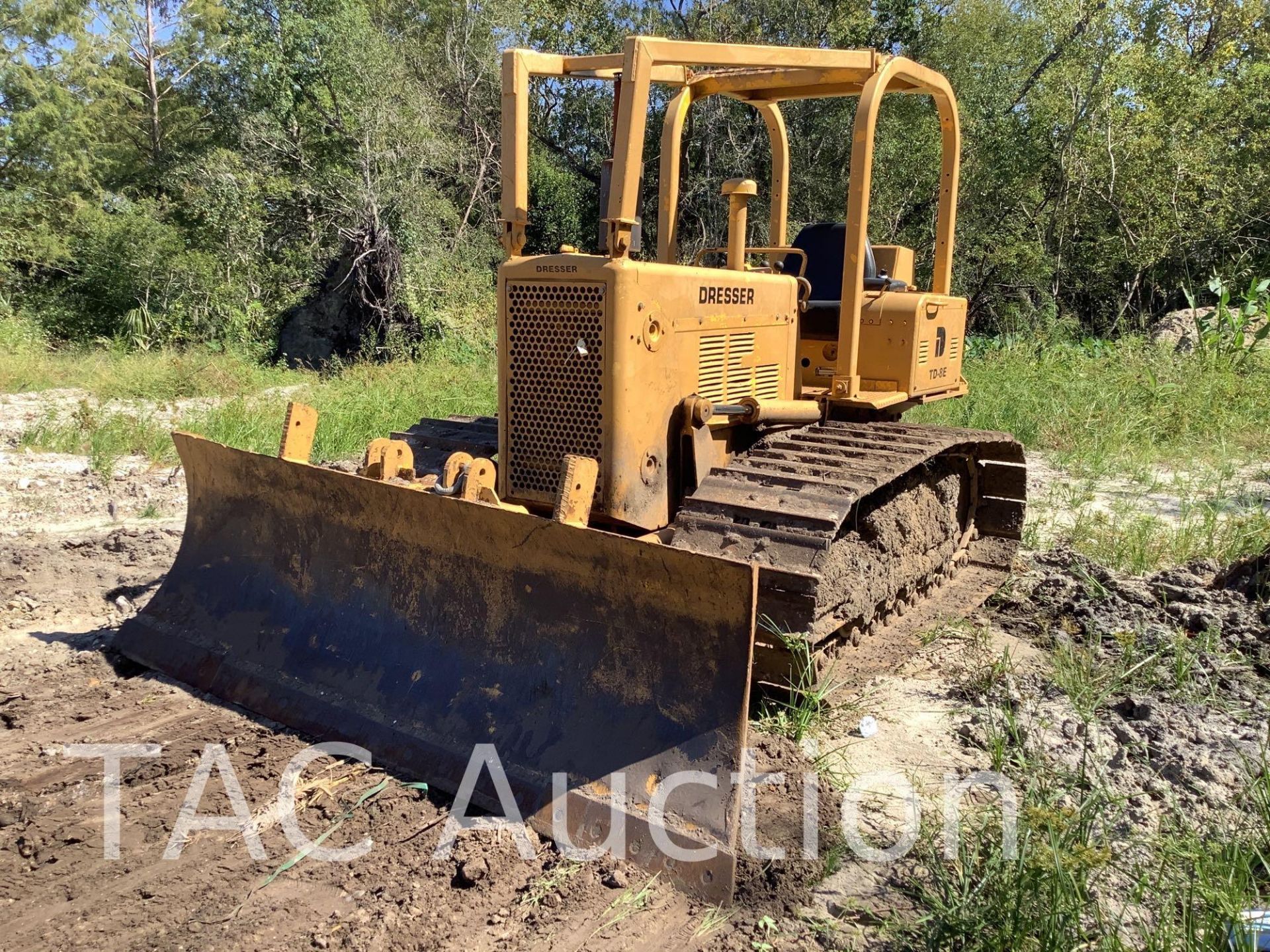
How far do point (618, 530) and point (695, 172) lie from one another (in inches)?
589

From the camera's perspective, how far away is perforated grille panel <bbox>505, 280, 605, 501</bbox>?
3.70m

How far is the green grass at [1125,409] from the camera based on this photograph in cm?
849

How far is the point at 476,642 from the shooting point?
342 centimetres

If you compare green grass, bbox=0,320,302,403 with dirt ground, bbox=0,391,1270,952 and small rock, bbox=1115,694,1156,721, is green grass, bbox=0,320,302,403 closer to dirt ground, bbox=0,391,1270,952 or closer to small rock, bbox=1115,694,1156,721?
dirt ground, bbox=0,391,1270,952

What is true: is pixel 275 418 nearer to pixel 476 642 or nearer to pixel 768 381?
pixel 768 381

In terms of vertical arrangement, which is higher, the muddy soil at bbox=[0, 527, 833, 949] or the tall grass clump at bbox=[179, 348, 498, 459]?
the tall grass clump at bbox=[179, 348, 498, 459]

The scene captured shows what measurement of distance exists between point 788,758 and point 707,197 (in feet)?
51.7

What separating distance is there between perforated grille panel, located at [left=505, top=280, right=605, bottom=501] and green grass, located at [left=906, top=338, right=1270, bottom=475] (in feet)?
18.9

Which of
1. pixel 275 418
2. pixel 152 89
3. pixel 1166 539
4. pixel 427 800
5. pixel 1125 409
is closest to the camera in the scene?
pixel 427 800

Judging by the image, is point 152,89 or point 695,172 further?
point 152,89

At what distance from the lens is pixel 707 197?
17.8 m

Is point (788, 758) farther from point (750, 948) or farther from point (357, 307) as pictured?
point (357, 307)

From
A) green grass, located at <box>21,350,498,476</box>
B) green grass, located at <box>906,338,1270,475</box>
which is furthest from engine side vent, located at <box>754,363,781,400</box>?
green grass, located at <box>906,338,1270,475</box>

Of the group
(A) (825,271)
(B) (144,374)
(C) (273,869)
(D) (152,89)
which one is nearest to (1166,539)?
(A) (825,271)
